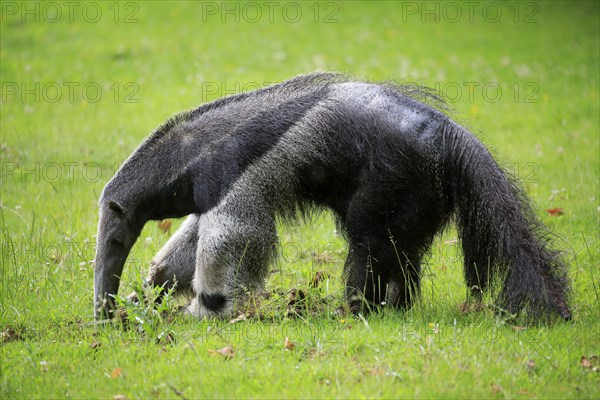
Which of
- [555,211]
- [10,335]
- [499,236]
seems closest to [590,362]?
[499,236]

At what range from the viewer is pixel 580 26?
20016mm

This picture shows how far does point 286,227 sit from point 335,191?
602 mm

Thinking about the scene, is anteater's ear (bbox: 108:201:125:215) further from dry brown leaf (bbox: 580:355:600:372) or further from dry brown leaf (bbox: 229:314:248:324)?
dry brown leaf (bbox: 580:355:600:372)

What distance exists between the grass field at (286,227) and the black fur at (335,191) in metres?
0.33

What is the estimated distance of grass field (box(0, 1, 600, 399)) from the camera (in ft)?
16.6

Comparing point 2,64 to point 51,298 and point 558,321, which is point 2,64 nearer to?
point 51,298

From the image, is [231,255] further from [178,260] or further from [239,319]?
[178,260]

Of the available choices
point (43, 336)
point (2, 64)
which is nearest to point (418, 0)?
point (2, 64)

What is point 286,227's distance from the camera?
21.9 feet

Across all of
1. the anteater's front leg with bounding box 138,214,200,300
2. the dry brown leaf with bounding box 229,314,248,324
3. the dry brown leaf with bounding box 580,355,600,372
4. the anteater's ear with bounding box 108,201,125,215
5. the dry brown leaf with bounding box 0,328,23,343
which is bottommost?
the dry brown leaf with bounding box 0,328,23,343

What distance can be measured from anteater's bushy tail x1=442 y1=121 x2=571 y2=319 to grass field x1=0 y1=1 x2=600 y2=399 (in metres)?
0.23

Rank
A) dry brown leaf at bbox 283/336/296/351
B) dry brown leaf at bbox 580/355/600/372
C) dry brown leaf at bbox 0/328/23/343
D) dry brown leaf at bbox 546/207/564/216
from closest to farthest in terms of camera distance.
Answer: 1. dry brown leaf at bbox 580/355/600/372
2. dry brown leaf at bbox 283/336/296/351
3. dry brown leaf at bbox 0/328/23/343
4. dry brown leaf at bbox 546/207/564/216

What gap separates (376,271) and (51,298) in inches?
110

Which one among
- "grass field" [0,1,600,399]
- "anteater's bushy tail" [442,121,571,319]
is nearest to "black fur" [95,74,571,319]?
"anteater's bushy tail" [442,121,571,319]
